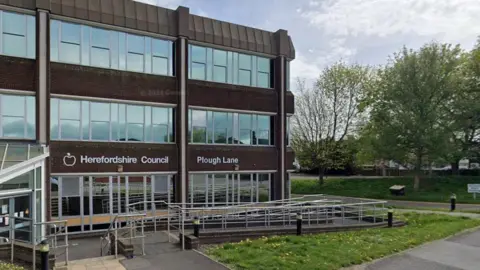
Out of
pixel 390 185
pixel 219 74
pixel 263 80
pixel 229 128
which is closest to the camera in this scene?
pixel 219 74

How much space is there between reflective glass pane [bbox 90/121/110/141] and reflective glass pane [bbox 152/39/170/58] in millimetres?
4028

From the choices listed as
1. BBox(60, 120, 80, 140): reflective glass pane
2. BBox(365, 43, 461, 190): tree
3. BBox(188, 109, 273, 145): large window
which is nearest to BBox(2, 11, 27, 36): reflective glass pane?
BBox(60, 120, 80, 140): reflective glass pane

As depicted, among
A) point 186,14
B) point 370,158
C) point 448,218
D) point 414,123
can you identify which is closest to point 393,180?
point 370,158

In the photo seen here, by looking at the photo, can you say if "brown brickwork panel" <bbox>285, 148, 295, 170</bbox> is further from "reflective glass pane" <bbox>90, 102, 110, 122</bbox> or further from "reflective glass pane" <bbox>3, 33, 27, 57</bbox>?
"reflective glass pane" <bbox>3, 33, 27, 57</bbox>

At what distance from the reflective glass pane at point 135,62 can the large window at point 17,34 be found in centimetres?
384

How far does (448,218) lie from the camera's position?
1788 cm

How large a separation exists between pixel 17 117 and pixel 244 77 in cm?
1079

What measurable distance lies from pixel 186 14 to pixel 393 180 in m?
26.9

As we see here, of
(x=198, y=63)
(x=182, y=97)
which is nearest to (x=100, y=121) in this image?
(x=182, y=97)

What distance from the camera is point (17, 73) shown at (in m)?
15.1

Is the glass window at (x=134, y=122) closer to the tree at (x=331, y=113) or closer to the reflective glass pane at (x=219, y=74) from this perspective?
the reflective glass pane at (x=219, y=74)

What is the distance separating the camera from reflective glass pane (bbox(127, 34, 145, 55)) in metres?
17.8

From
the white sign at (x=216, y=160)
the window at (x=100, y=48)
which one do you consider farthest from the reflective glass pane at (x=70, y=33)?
the white sign at (x=216, y=160)

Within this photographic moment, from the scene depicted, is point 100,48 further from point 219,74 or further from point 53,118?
point 219,74
